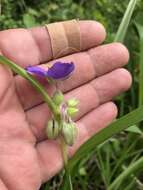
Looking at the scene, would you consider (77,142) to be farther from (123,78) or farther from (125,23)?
(125,23)

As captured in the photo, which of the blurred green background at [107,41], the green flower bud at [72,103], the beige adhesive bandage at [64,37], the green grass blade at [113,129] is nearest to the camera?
the green grass blade at [113,129]

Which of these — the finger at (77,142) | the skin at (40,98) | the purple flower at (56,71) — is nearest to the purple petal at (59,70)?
the purple flower at (56,71)

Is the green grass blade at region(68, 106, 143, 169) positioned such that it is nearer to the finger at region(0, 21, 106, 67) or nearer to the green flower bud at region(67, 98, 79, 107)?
the green flower bud at region(67, 98, 79, 107)

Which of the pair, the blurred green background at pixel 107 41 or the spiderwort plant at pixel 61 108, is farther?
the blurred green background at pixel 107 41

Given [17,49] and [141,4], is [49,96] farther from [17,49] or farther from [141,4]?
[141,4]

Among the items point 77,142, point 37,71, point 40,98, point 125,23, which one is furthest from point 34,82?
point 125,23

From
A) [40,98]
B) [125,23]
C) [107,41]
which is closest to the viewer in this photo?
[40,98]

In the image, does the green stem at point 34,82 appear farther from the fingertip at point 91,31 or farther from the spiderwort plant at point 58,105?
the fingertip at point 91,31
